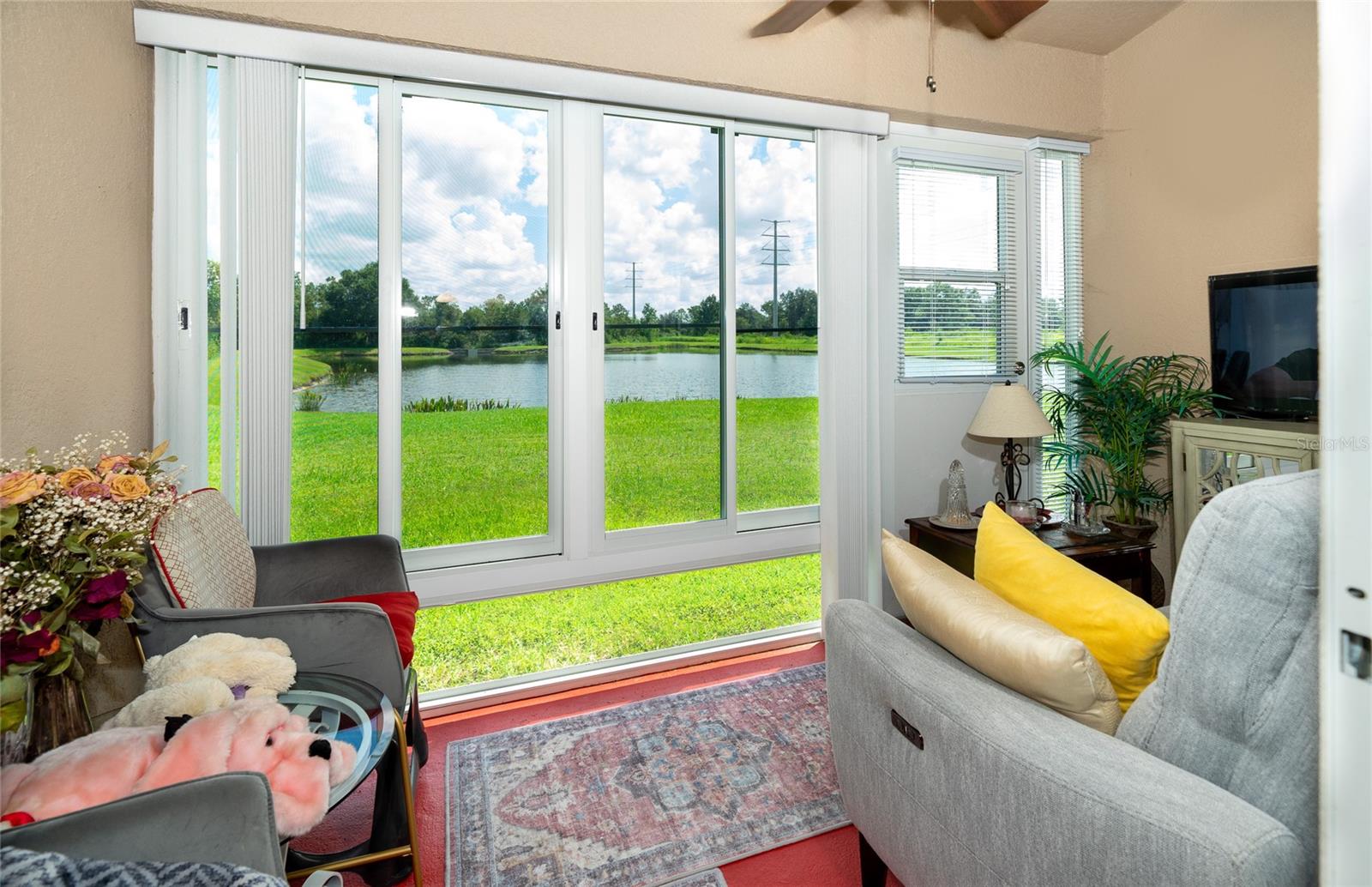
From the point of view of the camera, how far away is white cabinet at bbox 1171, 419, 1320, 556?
244 cm

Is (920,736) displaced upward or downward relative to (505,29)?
downward

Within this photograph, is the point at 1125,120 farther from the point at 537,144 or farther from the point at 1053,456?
the point at 537,144

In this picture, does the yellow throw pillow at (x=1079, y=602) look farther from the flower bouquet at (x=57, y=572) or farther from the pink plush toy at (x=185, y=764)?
the flower bouquet at (x=57, y=572)

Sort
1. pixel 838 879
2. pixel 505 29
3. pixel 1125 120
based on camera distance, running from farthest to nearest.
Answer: pixel 1125 120, pixel 505 29, pixel 838 879

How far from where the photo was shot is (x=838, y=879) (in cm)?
168

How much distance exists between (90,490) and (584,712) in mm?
1670

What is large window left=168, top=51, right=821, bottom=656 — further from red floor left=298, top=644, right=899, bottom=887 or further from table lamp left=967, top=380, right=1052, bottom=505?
table lamp left=967, top=380, right=1052, bottom=505

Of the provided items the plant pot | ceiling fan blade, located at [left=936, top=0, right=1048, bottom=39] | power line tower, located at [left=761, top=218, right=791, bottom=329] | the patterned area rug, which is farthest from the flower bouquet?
the plant pot

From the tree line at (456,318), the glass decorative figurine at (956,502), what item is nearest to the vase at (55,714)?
the tree line at (456,318)

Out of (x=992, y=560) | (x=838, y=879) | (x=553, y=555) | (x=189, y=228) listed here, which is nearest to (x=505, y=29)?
(x=189, y=228)

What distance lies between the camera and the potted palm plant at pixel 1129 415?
3055mm

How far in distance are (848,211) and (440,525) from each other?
220cm

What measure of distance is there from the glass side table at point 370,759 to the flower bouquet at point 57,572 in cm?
40

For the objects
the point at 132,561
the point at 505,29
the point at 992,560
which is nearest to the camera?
the point at 992,560
